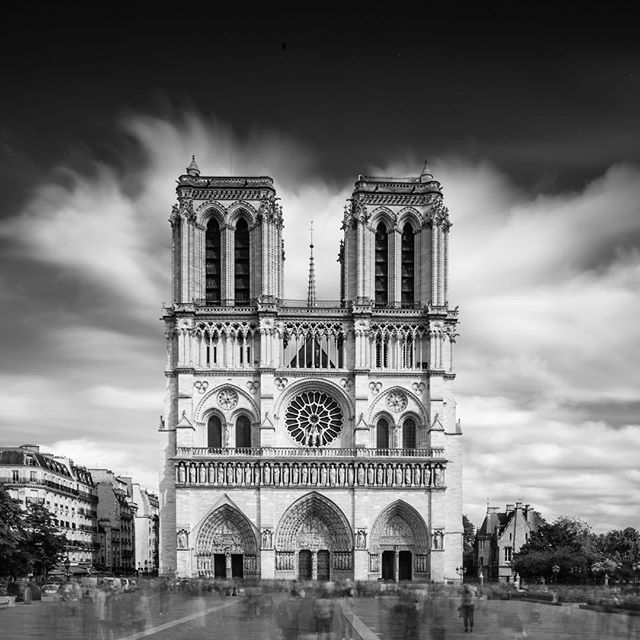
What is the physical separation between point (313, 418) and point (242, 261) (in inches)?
503

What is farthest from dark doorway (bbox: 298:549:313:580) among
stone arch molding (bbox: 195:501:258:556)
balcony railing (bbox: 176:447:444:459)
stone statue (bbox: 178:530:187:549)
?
stone statue (bbox: 178:530:187:549)

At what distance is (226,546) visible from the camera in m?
80.1

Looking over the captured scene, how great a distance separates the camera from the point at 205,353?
81.7m

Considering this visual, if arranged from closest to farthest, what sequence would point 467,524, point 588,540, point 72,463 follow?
point 588,540 < point 72,463 < point 467,524

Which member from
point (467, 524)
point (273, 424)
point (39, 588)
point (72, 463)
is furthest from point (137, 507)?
point (39, 588)

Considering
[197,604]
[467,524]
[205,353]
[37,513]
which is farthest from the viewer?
[467,524]

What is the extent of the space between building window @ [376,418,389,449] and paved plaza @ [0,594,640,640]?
95.3ft

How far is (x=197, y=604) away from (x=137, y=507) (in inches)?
3115

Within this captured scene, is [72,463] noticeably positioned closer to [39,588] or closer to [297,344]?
[297,344]

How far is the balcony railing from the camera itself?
8000 cm

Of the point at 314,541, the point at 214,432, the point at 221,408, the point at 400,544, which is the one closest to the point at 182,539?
the point at 214,432

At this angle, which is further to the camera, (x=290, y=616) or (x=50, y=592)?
(x=50, y=592)

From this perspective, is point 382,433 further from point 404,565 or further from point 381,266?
point 381,266

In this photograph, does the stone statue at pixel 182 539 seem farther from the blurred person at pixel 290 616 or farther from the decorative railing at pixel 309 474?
the blurred person at pixel 290 616
